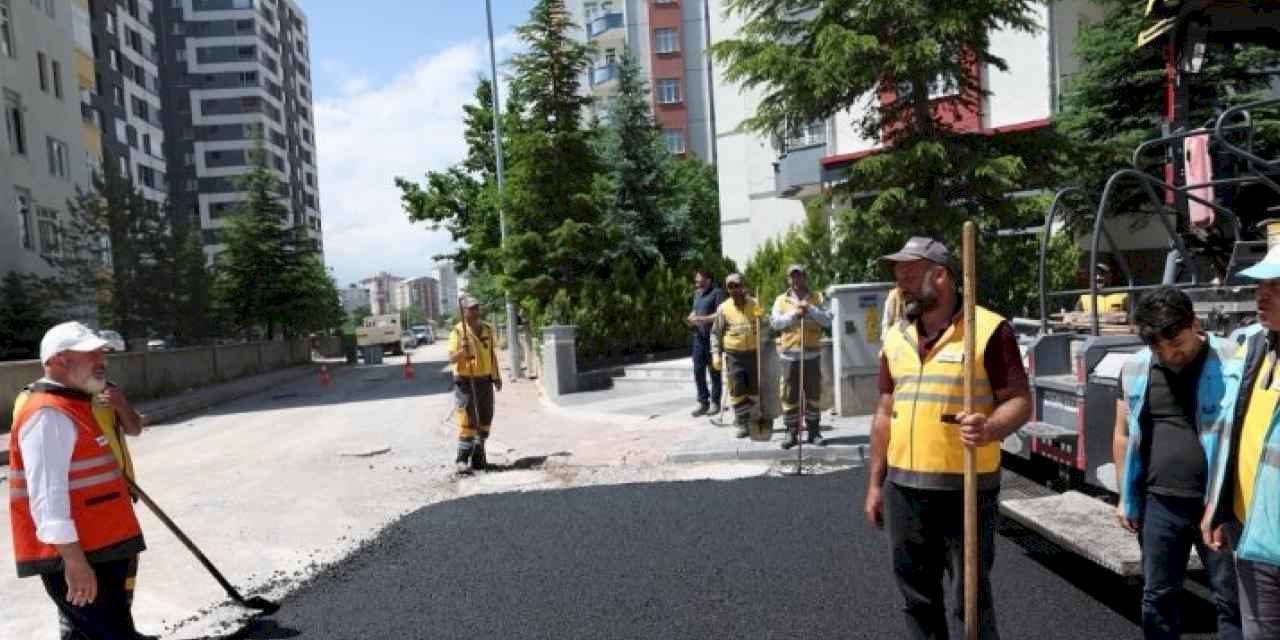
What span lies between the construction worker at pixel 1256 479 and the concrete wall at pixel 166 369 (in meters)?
15.2

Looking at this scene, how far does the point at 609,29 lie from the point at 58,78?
30.2 meters

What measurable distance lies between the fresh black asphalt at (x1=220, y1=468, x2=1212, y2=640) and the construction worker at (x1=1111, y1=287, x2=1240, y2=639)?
0.85m

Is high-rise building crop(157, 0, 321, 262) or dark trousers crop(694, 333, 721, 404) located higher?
high-rise building crop(157, 0, 321, 262)

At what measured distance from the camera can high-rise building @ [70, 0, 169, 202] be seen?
6072 cm

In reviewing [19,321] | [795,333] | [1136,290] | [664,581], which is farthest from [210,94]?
[1136,290]

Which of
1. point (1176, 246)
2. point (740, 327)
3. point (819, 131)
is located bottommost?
point (740, 327)

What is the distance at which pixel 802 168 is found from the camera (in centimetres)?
2319

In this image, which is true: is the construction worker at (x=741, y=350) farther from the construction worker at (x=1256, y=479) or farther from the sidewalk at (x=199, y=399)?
the sidewalk at (x=199, y=399)

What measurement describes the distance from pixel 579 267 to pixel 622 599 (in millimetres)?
15576

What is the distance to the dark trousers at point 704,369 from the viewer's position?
11.9 metres

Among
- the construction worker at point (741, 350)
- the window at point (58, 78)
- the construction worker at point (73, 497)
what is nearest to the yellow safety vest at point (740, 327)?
the construction worker at point (741, 350)

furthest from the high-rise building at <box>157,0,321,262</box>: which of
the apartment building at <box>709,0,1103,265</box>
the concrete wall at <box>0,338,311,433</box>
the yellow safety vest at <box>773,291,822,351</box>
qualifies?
the yellow safety vest at <box>773,291,822,351</box>

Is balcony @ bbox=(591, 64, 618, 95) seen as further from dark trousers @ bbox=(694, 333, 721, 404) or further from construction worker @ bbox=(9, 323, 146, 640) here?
construction worker @ bbox=(9, 323, 146, 640)

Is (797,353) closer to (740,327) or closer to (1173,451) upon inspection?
(740,327)
